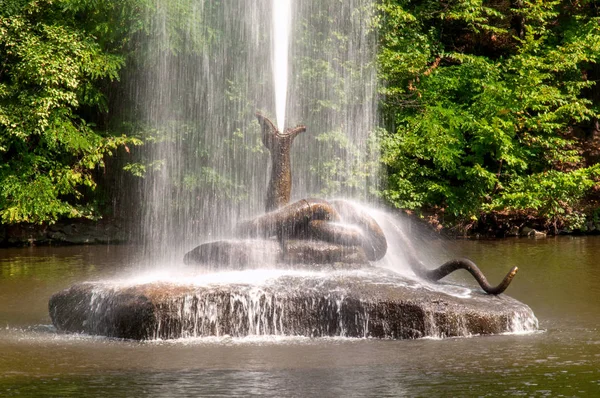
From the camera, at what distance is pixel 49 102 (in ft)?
73.6

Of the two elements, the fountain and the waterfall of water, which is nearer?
the fountain

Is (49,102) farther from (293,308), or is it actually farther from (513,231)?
(293,308)

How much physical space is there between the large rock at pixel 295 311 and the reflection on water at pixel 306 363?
0.27 metres

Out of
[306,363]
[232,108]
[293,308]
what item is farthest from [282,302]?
[232,108]

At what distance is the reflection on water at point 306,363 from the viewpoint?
7.68 meters

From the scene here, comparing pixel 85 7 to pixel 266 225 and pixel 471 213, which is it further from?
pixel 266 225

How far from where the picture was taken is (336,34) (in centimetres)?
2602

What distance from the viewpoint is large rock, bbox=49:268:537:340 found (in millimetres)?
10375

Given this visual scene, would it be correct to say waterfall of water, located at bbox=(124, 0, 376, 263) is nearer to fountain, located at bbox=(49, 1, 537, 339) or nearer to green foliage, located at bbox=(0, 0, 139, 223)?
green foliage, located at bbox=(0, 0, 139, 223)

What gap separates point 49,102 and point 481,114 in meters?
12.2

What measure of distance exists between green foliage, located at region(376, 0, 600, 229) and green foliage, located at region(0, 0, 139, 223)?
8.04m

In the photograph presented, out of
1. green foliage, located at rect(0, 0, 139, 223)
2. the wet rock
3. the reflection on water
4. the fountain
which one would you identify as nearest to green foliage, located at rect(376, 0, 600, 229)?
the wet rock

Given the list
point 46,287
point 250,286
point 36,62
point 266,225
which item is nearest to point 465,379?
point 250,286

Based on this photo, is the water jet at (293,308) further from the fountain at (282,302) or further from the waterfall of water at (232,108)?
the waterfall of water at (232,108)
